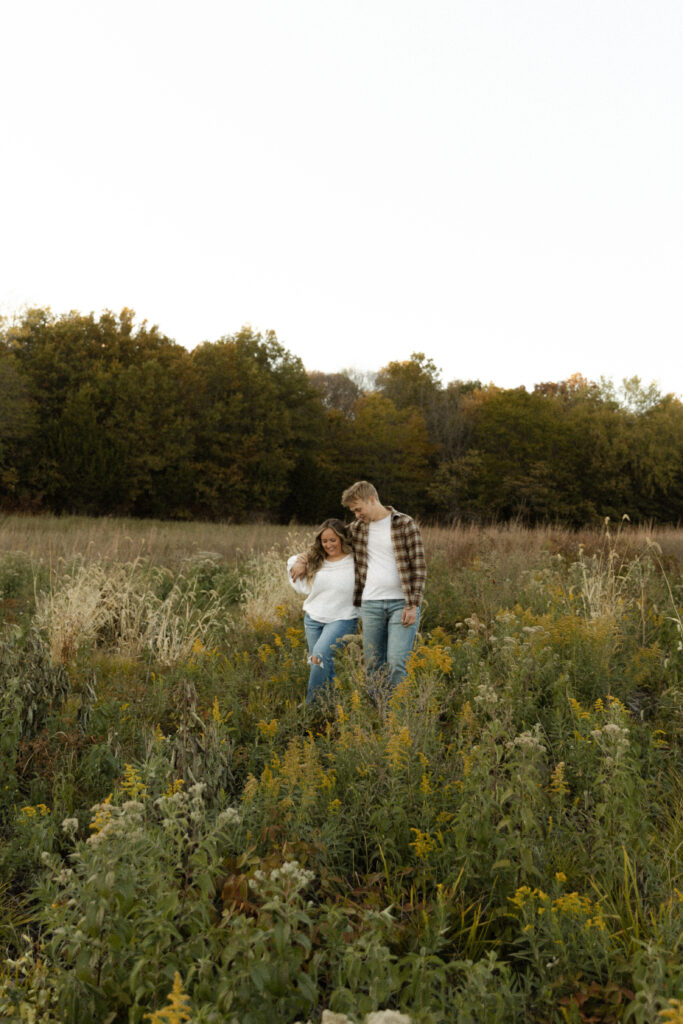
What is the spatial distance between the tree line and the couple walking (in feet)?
89.5

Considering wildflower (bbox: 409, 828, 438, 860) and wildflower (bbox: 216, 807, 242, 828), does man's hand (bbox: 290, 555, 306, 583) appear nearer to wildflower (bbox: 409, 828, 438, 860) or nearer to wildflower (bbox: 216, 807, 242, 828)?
wildflower (bbox: 409, 828, 438, 860)

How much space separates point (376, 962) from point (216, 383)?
3956cm

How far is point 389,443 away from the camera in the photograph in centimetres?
4369

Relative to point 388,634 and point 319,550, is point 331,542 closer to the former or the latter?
point 319,550

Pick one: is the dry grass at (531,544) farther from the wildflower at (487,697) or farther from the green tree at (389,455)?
the green tree at (389,455)

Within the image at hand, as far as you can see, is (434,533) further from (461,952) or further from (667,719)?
(461,952)

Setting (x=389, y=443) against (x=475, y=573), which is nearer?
(x=475, y=573)

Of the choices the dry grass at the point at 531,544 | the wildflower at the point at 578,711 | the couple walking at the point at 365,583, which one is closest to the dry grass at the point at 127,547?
the dry grass at the point at 531,544

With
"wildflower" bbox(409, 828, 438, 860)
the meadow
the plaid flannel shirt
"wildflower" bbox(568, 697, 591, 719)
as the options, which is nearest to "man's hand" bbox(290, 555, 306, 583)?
the plaid flannel shirt

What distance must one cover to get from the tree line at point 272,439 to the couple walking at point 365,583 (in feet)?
89.5

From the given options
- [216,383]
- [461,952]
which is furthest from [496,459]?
[461,952]

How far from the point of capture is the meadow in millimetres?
2256

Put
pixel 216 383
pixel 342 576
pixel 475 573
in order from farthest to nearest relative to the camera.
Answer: pixel 216 383 → pixel 475 573 → pixel 342 576

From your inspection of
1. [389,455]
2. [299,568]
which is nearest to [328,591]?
[299,568]
